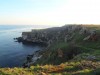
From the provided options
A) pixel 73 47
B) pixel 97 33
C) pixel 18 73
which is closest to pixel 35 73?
pixel 18 73

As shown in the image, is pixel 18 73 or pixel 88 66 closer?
pixel 18 73

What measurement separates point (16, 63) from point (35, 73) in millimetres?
78856

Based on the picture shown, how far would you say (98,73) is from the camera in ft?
70.8

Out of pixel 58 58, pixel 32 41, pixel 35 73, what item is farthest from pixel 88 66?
pixel 32 41

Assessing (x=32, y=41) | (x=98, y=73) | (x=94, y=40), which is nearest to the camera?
(x=98, y=73)

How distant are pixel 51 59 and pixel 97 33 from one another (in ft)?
70.3

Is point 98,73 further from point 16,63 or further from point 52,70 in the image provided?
point 16,63

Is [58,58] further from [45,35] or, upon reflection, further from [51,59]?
[45,35]

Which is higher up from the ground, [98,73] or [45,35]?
[98,73]

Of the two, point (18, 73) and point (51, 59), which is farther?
point (51, 59)

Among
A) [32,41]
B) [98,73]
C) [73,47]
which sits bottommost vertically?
[32,41]

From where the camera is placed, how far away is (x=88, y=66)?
26891mm

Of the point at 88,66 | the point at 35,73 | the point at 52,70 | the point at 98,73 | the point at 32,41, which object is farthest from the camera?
the point at 32,41

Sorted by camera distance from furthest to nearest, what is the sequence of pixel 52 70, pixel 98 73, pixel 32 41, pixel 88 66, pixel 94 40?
pixel 32 41 → pixel 94 40 → pixel 88 66 → pixel 52 70 → pixel 98 73
